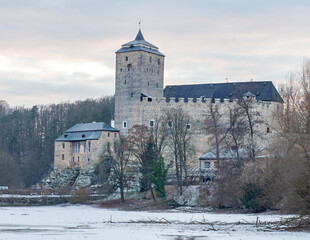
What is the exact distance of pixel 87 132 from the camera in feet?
224

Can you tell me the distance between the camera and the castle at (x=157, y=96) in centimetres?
6297

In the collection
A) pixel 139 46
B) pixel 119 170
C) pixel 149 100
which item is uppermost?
pixel 139 46

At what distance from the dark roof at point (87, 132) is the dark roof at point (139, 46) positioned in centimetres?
773

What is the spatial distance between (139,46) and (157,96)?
5.23m

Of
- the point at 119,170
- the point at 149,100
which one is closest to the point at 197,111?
the point at 149,100

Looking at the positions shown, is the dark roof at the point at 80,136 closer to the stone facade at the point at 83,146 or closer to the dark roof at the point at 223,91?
the stone facade at the point at 83,146

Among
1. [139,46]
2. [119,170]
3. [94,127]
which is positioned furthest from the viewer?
[94,127]

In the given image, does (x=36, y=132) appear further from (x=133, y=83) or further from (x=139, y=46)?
(x=139, y=46)

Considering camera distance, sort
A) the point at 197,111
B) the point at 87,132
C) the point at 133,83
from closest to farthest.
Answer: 1. the point at 197,111
2. the point at 133,83
3. the point at 87,132

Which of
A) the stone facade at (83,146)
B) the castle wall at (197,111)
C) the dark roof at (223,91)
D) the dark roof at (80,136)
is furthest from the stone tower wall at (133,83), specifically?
the dark roof at (223,91)

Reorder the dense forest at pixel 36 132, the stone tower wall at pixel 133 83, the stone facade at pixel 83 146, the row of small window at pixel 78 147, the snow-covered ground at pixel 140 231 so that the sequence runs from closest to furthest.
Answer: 1. the snow-covered ground at pixel 140 231
2. the stone tower wall at pixel 133 83
3. the stone facade at pixel 83 146
4. the row of small window at pixel 78 147
5. the dense forest at pixel 36 132

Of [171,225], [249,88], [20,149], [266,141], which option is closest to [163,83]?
[249,88]

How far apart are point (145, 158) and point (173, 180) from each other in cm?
412

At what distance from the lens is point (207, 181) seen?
52594mm
